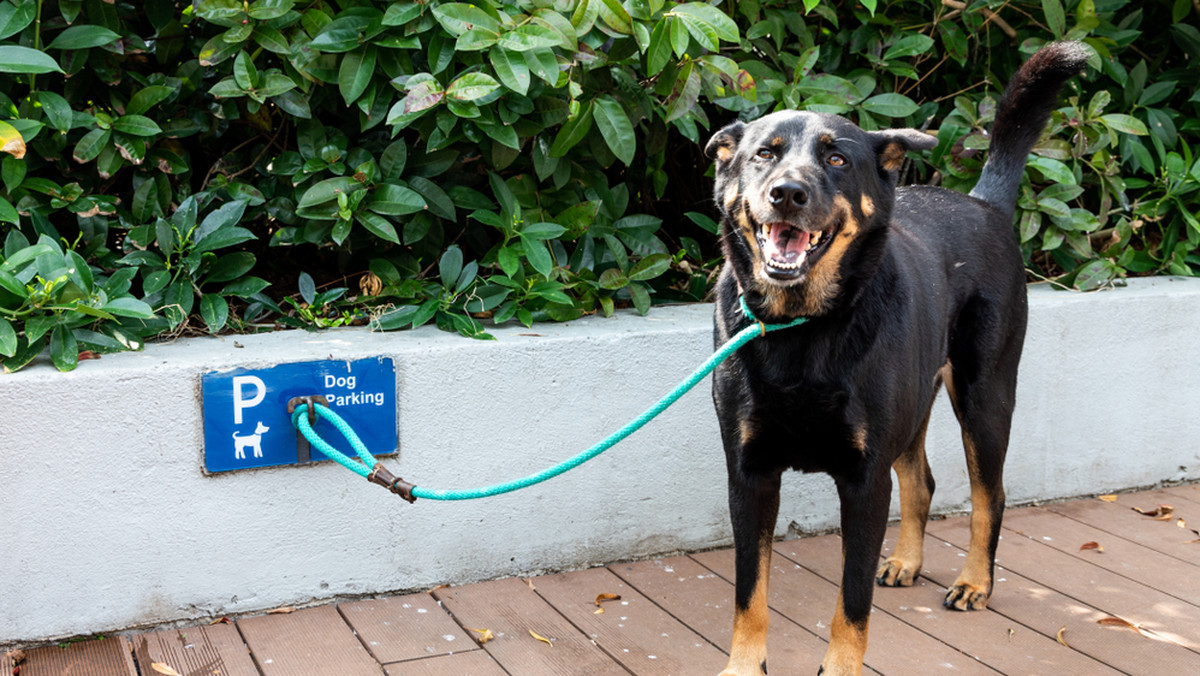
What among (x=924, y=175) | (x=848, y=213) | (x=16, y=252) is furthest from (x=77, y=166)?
(x=924, y=175)

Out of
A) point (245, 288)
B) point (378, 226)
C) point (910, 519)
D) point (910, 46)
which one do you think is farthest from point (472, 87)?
point (910, 519)

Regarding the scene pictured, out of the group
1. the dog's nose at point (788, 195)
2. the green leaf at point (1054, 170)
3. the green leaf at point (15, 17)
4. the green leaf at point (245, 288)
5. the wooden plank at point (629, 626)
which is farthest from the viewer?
the green leaf at point (1054, 170)

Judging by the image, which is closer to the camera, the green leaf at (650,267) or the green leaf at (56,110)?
the green leaf at (56,110)

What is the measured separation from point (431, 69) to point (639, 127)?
952 mm

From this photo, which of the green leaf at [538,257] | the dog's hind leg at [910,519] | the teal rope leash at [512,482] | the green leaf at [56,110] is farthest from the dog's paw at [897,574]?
the green leaf at [56,110]

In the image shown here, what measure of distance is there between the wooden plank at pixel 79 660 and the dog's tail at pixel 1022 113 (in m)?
2.85

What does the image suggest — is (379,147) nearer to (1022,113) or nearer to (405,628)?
(405,628)

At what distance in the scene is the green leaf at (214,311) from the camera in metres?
3.00

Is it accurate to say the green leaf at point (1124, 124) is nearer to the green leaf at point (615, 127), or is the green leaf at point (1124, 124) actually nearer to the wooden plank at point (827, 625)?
the green leaf at point (615, 127)

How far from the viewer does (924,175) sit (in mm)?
4176

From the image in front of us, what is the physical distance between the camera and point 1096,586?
3.24m

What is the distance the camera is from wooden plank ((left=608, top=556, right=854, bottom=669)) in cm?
280

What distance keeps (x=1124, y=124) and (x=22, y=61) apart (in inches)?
147

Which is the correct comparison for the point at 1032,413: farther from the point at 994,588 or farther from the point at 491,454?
the point at 491,454
